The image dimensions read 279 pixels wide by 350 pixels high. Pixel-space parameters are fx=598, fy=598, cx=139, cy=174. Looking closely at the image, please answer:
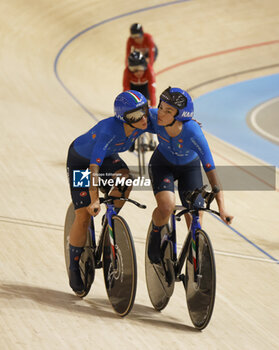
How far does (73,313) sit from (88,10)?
364 inches

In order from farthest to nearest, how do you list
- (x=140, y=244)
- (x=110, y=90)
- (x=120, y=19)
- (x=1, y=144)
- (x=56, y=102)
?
(x=120, y=19), (x=110, y=90), (x=56, y=102), (x=1, y=144), (x=140, y=244)

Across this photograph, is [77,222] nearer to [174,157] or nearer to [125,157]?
[174,157]

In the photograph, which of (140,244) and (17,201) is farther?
(17,201)

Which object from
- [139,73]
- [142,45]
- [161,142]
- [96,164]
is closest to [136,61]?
[139,73]

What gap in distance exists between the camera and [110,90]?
949 centimetres

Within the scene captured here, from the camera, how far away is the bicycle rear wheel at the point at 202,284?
2694 millimetres

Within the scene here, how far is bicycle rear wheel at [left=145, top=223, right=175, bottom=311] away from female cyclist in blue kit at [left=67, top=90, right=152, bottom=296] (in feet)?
1.17

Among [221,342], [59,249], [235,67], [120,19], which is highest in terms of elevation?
[120,19]

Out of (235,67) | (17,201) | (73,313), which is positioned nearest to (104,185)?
(73,313)

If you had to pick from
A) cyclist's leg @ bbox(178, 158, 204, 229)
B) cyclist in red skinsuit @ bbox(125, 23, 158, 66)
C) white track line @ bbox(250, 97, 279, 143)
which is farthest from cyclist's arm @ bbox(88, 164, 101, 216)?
white track line @ bbox(250, 97, 279, 143)

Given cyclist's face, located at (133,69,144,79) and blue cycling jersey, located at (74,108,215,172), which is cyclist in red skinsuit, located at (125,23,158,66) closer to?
cyclist's face, located at (133,69,144,79)

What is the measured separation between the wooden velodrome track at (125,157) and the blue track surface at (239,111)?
0.24 meters

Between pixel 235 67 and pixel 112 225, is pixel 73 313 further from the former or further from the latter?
pixel 235 67

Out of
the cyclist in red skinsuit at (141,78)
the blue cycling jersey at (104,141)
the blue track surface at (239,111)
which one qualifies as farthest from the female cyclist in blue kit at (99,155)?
the blue track surface at (239,111)
